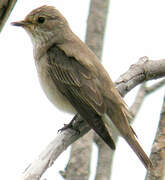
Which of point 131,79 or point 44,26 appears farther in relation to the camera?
point 44,26

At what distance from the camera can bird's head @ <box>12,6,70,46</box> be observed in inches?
228

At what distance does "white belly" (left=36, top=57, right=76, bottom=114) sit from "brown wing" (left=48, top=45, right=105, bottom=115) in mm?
72

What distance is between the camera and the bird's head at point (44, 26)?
5797mm

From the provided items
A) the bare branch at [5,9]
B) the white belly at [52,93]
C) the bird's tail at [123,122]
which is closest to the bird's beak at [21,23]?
the white belly at [52,93]

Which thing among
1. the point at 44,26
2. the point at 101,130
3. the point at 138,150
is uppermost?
the point at 44,26

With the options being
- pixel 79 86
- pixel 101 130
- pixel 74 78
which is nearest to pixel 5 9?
pixel 101 130

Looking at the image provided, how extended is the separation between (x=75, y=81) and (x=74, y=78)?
0.06 meters

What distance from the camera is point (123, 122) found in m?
4.98

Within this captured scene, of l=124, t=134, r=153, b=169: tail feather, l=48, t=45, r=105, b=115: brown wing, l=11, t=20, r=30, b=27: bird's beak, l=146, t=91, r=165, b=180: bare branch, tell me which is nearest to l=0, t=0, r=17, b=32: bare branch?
l=146, t=91, r=165, b=180: bare branch

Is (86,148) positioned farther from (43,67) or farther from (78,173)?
(43,67)

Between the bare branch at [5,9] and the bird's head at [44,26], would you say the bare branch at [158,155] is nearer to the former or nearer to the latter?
the bare branch at [5,9]

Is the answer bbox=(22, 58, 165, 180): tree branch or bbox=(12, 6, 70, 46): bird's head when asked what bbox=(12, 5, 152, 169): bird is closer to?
bbox=(12, 6, 70, 46): bird's head

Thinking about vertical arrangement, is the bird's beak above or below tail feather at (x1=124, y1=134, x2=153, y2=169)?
above

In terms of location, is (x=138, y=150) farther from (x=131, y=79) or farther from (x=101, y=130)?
(x=131, y=79)
